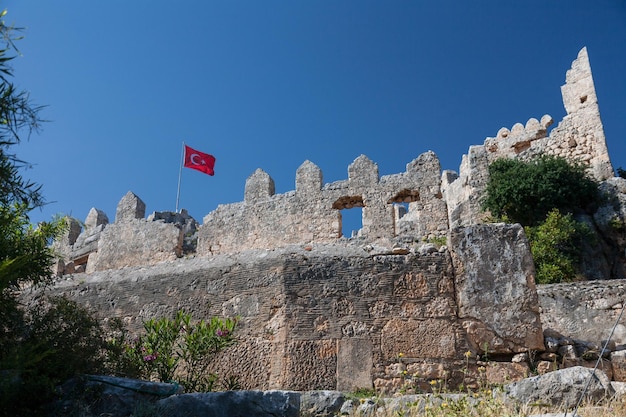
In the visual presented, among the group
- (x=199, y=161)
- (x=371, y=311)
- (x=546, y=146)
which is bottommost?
(x=371, y=311)

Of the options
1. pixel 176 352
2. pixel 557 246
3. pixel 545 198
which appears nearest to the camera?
pixel 176 352

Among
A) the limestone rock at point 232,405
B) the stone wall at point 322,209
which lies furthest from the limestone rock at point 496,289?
the stone wall at point 322,209

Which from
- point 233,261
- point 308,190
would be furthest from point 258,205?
point 233,261

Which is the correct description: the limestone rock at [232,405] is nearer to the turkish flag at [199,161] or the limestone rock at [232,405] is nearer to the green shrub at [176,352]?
the green shrub at [176,352]

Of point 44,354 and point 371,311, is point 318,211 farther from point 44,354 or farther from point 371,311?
point 44,354

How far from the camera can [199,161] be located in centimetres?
2303

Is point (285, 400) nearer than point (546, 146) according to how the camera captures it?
Yes

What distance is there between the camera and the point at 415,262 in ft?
21.8

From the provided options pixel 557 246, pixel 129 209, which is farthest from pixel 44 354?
pixel 129 209

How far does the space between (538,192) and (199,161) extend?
12461 mm

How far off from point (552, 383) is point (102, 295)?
18.1ft

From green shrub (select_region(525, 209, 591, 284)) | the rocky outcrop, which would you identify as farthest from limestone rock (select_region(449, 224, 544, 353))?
green shrub (select_region(525, 209, 591, 284))

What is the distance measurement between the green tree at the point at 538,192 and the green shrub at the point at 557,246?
2.32ft

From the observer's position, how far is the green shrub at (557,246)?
15.4 m
